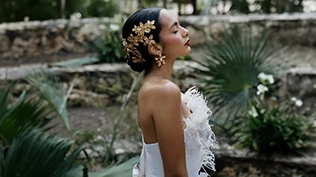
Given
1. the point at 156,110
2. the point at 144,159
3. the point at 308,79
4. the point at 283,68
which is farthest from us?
the point at 308,79

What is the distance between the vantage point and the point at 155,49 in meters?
1.67

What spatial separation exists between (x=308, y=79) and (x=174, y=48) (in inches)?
120

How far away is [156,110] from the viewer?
1.59 meters

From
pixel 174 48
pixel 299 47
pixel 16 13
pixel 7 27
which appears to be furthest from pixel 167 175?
pixel 16 13

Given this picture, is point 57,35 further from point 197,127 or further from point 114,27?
point 197,127

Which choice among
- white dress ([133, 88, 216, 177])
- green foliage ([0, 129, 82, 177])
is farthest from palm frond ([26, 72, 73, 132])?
white dress ([133, 88, 216, 177])

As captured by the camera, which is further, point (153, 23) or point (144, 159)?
point (144, 159)

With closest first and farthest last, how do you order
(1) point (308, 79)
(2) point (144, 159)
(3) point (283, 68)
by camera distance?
1. (2) point (144, 159)
2. (3) point (283, 68)
3. (1) point (308, 79)

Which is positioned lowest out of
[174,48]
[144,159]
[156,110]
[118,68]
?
[118,68]

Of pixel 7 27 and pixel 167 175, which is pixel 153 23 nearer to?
pixel 167 175

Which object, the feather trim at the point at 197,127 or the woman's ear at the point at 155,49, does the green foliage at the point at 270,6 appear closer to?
the feather trim at the point at 197,127

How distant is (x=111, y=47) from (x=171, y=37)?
376cm

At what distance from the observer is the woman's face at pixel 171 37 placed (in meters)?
1.67

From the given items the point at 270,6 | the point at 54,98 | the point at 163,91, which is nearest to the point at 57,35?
the point at 54,98
